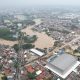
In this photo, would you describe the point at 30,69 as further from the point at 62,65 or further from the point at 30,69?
the point at 62,65

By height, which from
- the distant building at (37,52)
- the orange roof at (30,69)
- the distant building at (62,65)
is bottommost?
the distant building at (37,52)

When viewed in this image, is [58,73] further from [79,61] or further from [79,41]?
[79,41]

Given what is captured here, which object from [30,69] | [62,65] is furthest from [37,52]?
[62,65]

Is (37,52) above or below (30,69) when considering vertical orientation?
below

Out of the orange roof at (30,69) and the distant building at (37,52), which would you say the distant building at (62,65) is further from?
the distant building at (37,52)

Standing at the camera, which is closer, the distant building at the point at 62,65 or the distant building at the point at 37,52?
the distant building at the point at 62,65

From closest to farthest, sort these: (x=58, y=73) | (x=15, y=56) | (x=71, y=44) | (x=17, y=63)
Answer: (x=58, y=73)
(x=17, y=63)
(x=15, y=56)
(x=71, y=44)

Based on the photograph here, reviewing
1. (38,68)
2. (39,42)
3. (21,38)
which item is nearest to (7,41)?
(21,38)

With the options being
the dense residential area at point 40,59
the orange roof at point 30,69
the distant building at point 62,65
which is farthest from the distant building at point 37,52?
the orange roof at point 30,69

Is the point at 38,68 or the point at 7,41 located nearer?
the point at 38,68
